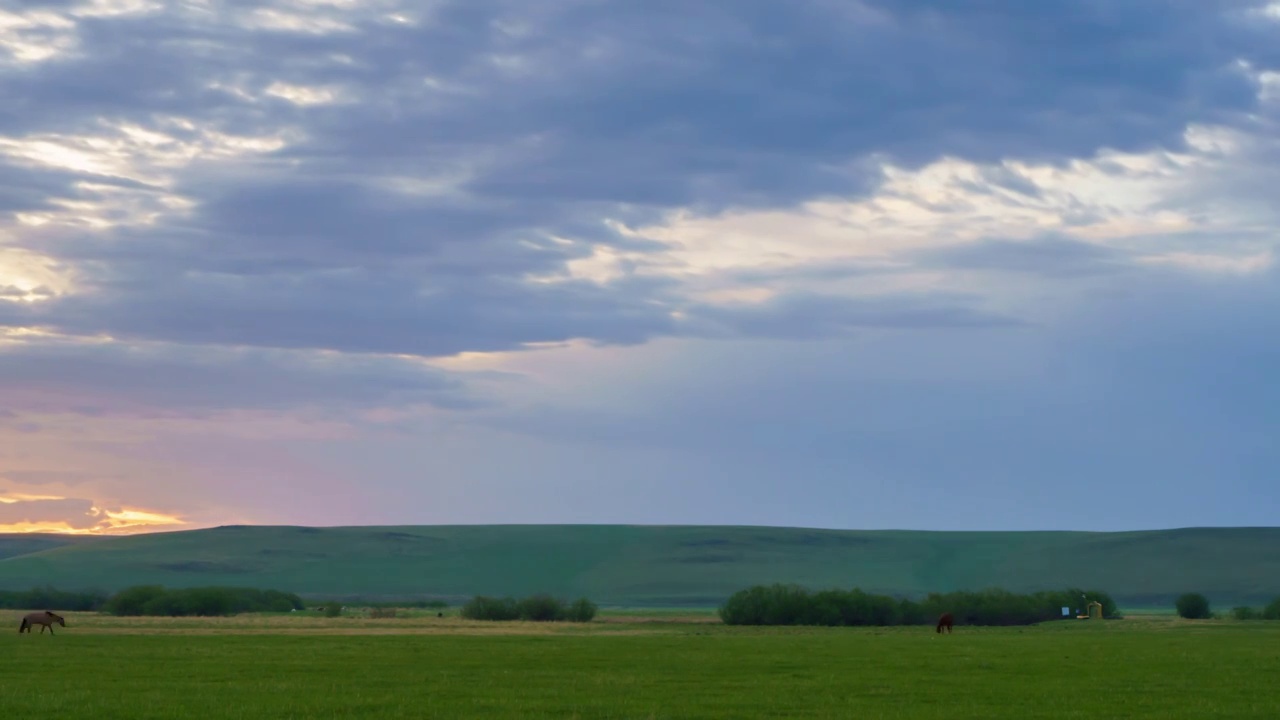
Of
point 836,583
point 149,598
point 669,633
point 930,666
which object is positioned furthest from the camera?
point 836,583

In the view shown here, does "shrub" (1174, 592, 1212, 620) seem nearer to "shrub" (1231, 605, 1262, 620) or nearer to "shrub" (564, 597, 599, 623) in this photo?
"shrub" (1231, 605, 1262, 620)

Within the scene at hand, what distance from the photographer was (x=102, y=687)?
106 ft

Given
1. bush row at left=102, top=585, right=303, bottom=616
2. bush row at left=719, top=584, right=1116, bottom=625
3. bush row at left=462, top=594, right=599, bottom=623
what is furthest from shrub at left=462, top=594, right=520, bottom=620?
bush row at left=102, top=585, right=303, bottom=616

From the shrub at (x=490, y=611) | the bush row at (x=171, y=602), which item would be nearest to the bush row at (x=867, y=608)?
the shrub at (x=490, y=611)

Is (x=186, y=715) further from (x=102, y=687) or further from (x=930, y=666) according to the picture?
(x=930, y=666)

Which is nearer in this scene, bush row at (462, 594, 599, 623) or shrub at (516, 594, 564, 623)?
bush row at (462, 594, 599, 623)

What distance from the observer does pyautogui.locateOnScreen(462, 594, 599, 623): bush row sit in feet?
311

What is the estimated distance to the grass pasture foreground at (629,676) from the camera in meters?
27.6

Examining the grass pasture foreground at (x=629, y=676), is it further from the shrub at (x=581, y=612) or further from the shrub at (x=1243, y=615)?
the shrub at (x=1243, y=615)

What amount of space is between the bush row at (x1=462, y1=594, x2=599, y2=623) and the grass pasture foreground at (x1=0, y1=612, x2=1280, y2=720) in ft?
111

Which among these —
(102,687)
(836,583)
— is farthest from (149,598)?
(836,583)

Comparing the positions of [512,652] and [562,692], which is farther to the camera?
[512,652]

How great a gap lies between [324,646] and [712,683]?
21.2 meters

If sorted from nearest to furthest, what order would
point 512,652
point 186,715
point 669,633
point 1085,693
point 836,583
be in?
point 186,715 → point 1085,693 → point 512,652 → point 669,633 → point 836,583
